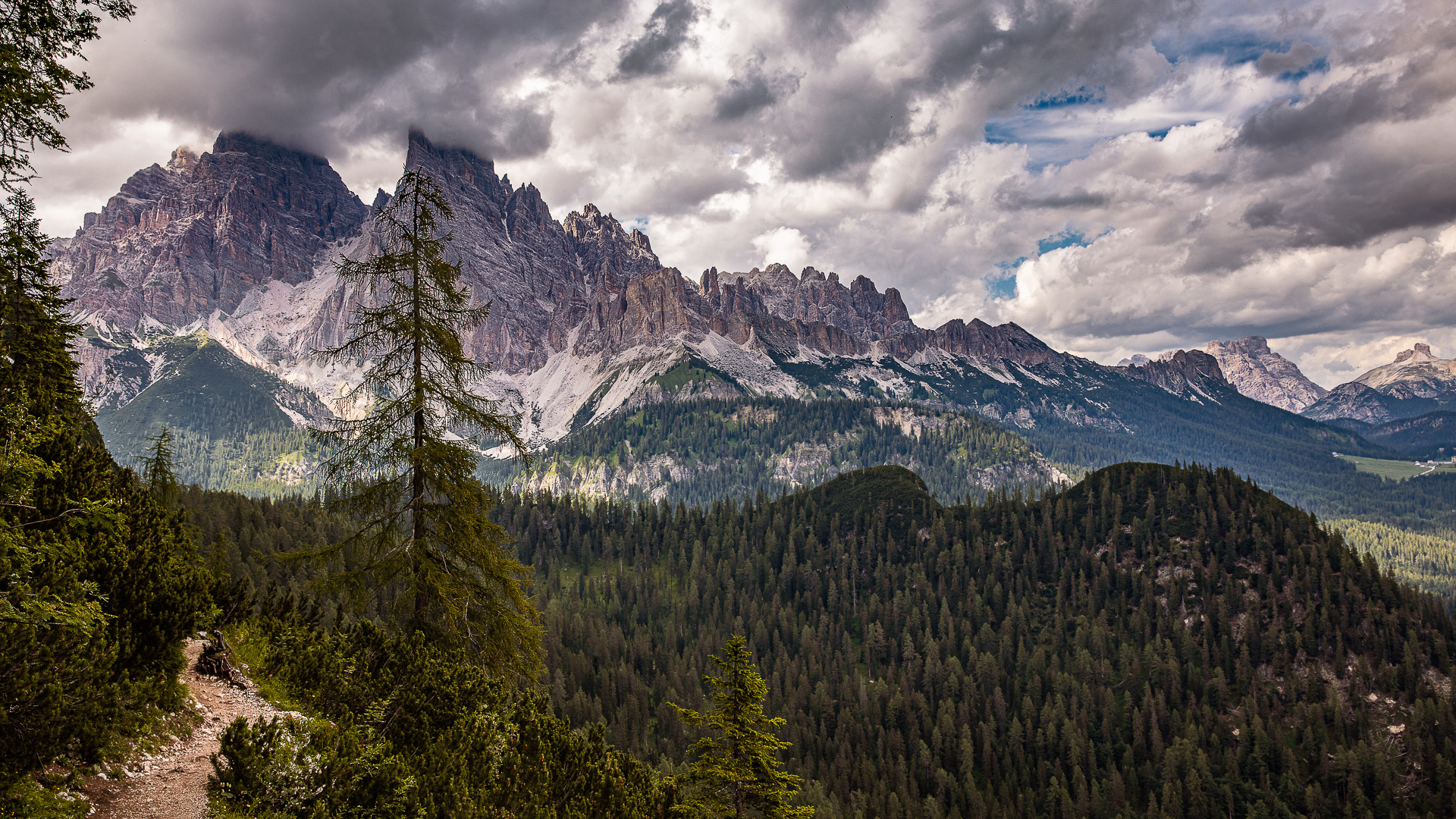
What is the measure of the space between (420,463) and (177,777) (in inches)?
423

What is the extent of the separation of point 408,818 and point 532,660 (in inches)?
502

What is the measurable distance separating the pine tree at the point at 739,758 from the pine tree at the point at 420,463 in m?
7.09

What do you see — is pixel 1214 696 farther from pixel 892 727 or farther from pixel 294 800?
pixel 294 800

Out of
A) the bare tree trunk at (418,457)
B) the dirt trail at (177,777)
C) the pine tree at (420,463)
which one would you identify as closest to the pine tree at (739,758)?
the pine tree at (420,463)

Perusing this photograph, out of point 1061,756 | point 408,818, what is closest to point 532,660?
point 408,818

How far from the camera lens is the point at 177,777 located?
41.9 ft

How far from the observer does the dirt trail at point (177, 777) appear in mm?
11531

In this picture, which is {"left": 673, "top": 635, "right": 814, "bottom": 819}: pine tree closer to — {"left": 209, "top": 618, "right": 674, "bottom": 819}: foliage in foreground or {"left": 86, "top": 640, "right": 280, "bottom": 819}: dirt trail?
{"left": 209, "top": 618, "right": 674, "bottom": 819}: foliage in foreground

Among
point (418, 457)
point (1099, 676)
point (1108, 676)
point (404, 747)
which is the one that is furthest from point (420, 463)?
point (1108, 676)

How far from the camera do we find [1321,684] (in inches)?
5763

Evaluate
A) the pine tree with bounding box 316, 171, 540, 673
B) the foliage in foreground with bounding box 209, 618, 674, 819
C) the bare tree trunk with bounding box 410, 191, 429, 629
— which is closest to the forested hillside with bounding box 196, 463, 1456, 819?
the pine tree with bounding box 316, 171, 540, 673

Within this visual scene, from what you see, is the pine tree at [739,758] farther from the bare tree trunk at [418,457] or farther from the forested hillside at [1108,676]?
the forested hillside at [1108,676]

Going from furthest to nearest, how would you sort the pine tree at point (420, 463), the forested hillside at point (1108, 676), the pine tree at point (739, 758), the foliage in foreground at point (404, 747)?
the forested hillside at point (1108, 676)
the pine tree at point (420, 463)
the pine tree at point (739, 758)
the foliage in foreground at point (404, 747)

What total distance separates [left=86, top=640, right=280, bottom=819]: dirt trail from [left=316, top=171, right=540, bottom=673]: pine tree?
20.2 feet
